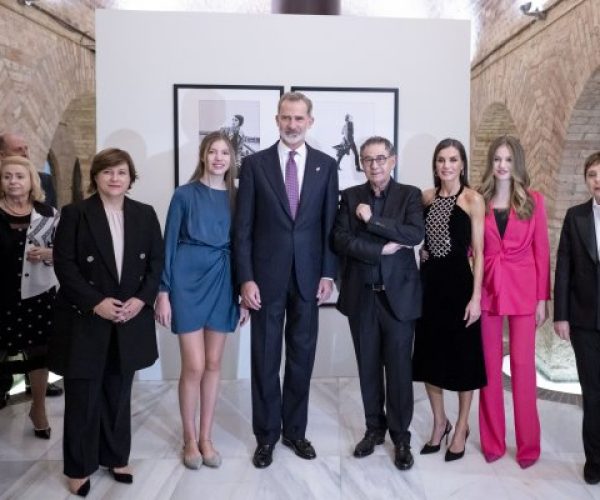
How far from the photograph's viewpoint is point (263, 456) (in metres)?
3.17

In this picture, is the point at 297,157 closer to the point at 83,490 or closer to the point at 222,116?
the point at 222,116

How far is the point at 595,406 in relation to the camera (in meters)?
3.00

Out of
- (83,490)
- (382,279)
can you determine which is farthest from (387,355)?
(83,490)

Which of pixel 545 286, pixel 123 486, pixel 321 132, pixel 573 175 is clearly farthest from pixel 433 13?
pixel 123 486

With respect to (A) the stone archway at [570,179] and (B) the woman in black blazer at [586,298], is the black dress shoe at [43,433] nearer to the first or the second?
(B) the woman in black blazer at [586,298]

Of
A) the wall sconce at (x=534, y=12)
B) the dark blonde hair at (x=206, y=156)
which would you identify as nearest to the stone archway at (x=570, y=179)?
the wall sconce at (x=534, y=12)

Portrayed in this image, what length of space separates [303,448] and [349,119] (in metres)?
2.45

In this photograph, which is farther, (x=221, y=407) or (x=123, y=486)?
(x=221, y=407)

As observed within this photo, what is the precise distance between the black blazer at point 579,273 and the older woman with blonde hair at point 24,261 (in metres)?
2.73

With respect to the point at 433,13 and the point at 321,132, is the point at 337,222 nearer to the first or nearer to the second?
the point at 321,132

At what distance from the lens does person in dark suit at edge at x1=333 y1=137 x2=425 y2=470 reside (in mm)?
2992

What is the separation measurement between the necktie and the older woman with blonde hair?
1.36 m

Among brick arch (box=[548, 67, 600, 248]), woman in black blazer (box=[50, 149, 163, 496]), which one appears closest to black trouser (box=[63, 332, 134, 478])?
woman in black blazer (box=[50, 149, 163, 496])

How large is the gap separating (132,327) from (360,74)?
2.72 meters
